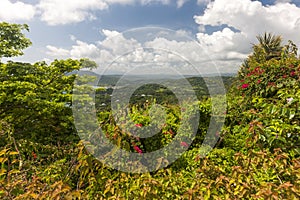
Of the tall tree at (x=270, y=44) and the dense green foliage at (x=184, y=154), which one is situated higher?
the tall tree at (x=270, y=44)

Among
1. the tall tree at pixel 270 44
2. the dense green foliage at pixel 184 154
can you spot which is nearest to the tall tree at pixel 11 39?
the dense green foliage at pixel 184 154

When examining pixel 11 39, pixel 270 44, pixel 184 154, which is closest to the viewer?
pixel 184 154

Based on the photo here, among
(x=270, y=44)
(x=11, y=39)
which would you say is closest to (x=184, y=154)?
(x=11, y=39)

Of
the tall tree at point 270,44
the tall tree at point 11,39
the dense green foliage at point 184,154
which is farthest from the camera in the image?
the tall tree at point 270,44

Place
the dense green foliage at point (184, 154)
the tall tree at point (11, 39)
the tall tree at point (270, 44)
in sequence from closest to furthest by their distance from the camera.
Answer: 1. the dense green foliage at point (184, 154)
2. the tall tree at point (11, 39)
3. the tall tree at point (270, 44)

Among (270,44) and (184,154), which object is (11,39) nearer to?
(184,154)

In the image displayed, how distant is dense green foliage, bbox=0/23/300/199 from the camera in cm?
128

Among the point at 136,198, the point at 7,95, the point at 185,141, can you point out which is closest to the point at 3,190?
the point at 136,198

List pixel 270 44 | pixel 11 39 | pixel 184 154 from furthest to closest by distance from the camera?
pixel 270 44 < pixel 11 39 < pixel 184 154

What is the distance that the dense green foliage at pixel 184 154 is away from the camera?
4.20ft

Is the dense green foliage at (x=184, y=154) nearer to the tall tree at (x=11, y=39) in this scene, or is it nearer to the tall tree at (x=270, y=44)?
the tall tree at (x=11, y=39)

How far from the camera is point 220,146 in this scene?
9.69 ft

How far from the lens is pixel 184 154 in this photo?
255 cm

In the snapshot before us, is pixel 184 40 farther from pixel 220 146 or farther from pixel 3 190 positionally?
pixel 3 190
